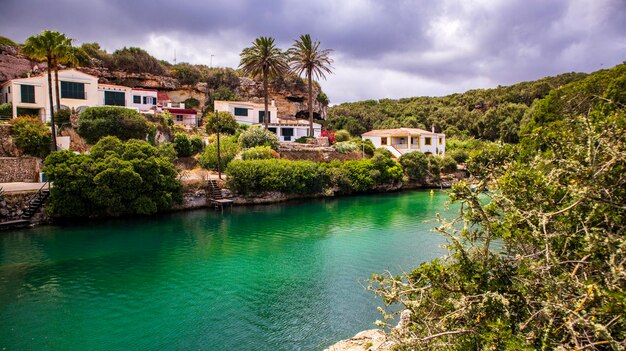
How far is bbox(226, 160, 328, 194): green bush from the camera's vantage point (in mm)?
39188

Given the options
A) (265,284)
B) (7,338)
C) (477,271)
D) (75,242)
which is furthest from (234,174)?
(477,271)

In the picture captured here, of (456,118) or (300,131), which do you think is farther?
(456,118)

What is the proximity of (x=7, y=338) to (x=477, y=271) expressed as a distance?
14910mm

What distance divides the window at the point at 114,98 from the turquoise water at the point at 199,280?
24.2 m

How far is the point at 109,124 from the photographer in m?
40.2

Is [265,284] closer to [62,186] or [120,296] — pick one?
[120,296]

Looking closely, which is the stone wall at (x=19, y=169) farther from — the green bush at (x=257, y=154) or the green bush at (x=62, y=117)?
the green bush at (x=257, y=154)

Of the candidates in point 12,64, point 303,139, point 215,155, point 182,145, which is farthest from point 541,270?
point 12,64

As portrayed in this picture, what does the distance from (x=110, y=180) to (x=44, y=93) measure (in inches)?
885

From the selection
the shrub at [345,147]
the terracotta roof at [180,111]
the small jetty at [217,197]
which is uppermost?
the terracotta roof at [180,111]

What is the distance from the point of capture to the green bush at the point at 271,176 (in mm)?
39188

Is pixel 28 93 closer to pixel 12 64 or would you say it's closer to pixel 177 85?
pixel 12 64

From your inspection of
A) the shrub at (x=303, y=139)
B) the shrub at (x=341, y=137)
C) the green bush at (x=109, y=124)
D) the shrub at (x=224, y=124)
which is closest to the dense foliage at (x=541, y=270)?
the green bush at (x=109, y=124)

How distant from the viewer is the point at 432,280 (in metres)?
7.85
